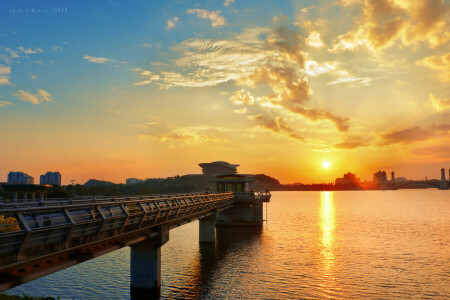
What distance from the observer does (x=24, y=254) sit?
47.3ft

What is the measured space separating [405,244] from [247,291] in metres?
39.9

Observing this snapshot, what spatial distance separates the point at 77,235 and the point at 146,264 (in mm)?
14066

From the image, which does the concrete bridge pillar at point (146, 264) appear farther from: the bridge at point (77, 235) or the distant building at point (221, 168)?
the distant building at point (221, 168)

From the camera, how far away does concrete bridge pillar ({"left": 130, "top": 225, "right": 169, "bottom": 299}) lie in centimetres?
2967

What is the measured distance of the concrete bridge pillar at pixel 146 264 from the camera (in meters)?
29.7

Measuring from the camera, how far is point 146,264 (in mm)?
30031

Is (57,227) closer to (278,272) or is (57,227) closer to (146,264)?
(146,264)

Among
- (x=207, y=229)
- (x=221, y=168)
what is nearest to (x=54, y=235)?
(x=207, y=229)

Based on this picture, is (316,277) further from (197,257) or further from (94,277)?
(94,277)

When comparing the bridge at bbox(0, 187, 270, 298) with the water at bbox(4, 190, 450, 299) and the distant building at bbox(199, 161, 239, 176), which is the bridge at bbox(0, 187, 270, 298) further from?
the distant building at bbox(199, 161, 239, 176)

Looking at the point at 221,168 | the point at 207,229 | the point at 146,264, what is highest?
the point at 221,168

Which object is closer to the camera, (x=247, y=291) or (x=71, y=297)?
(x=71, y=297)

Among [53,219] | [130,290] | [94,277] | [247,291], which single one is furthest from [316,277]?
[53,219]

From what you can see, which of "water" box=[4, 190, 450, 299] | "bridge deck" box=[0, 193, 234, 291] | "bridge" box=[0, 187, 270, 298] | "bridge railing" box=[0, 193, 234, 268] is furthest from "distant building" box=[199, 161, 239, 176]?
"bridge deck" box=[0, 193, 234, 291]
